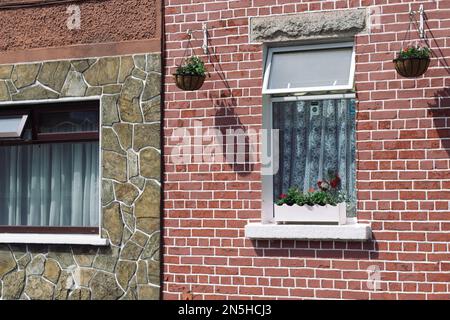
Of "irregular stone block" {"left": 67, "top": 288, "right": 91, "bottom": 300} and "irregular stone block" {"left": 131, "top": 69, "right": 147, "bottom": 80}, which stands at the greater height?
"irregular stone block" {"left": 131, "top": 69, "right": 147, "bottom": 80}

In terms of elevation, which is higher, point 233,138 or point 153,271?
point 233,138

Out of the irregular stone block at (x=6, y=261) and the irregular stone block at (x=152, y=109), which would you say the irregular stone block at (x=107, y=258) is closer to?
the irregular stone block at (x=6, y=261)

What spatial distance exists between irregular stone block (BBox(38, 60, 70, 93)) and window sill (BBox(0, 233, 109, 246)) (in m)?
1.86

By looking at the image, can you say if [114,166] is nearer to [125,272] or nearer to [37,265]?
[125,272]

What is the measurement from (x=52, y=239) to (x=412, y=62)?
4967 millimetres

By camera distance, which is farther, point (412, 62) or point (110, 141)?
point (110, 141)

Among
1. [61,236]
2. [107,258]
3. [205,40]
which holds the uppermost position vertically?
[205,40]

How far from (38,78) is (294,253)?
407cm

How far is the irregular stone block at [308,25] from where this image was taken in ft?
32.3

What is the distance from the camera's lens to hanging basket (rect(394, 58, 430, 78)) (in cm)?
914

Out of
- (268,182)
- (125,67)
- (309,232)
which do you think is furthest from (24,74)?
(309,232)

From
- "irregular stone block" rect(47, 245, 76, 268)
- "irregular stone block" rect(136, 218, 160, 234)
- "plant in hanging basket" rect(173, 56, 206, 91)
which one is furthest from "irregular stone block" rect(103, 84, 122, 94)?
"irregular stone block" rect(47, 245, 76, 268)

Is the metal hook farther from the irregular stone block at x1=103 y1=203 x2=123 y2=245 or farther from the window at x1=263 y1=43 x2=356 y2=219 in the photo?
the irregular stone block at x1=103 y1=203 x2=123 y2=245

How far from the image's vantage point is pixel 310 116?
10.3 m
